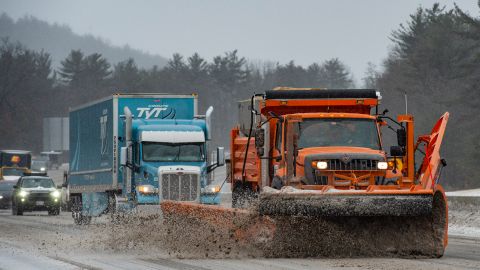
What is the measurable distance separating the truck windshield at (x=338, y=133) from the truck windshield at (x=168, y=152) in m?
10.2

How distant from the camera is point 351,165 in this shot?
16.1 metres

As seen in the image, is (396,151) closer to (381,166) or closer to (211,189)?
(381,166)

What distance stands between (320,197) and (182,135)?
13.1 metres

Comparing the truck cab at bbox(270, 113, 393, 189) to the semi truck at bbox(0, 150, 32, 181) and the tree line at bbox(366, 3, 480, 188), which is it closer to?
the semi truck at bbox(0, 150, 32, 181)

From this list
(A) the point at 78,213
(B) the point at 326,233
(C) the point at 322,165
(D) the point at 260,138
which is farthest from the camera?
(A) the point at 78,213

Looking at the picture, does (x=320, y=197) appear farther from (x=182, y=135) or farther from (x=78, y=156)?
(x=78, y=156)

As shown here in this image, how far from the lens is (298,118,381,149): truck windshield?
16953 millimetres

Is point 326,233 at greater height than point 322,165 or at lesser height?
lesser

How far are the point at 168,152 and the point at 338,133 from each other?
34.9 ft

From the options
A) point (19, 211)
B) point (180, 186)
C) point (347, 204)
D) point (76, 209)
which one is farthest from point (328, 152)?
point (19, 211)

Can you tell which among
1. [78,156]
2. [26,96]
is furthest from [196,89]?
[78,156]

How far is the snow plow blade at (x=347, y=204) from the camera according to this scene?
572 inches

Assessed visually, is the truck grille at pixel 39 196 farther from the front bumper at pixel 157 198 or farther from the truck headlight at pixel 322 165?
the truck headlight at pixel 322 165

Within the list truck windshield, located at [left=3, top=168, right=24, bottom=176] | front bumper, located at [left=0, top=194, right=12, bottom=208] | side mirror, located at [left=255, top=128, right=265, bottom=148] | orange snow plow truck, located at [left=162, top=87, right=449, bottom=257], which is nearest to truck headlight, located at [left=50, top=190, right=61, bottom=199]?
front bumper, located at [left=0, top=194, right=12, bottom=208]
